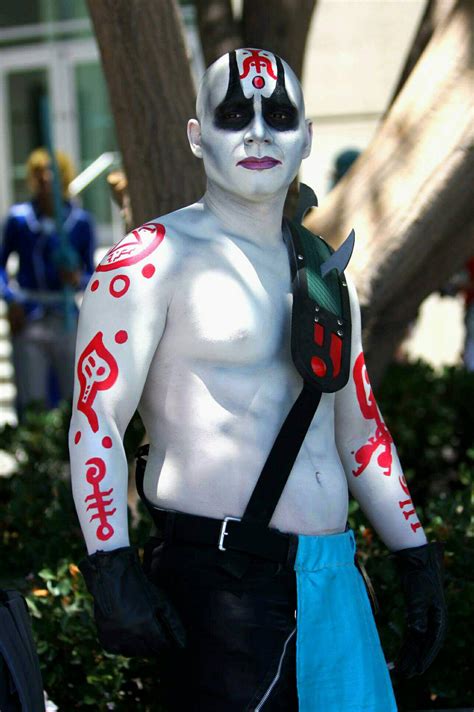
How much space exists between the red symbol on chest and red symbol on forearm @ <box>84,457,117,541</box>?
42 centimetres

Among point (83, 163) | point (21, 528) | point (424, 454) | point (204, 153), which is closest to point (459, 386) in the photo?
point (424, 454)

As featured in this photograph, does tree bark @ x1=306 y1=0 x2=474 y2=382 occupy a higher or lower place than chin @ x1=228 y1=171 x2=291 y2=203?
lower

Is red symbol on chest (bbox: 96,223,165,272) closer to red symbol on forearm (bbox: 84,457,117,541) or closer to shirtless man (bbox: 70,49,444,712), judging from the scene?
shirtless man (bbox: 70,49,444,712)

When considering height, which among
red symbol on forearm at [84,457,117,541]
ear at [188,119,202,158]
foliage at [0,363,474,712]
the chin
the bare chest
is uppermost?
ear at [188,119,202,158]

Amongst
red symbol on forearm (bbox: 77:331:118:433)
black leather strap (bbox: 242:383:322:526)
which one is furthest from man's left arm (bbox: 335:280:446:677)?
red symbol on forearm (bbox: 77:331:118:433)

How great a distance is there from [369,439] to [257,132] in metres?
0.77

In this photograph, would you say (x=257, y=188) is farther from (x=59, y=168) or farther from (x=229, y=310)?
(x=59, y=168)

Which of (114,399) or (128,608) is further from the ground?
(114,399)

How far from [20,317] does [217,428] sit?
558 centimetres

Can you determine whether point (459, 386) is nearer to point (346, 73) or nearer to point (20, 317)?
point (20, 317)

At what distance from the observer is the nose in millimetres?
2672

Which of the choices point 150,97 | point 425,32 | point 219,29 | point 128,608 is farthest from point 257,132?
point 425,32

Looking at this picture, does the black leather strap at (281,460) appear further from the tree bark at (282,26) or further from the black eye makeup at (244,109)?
the tree bark at (282,26)

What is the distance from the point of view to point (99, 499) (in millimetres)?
2518
